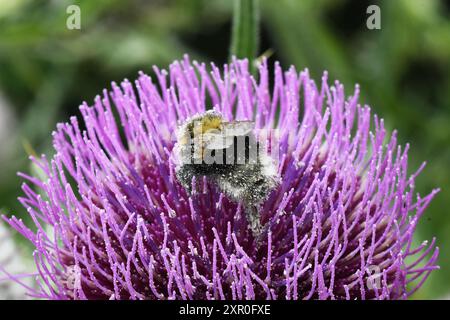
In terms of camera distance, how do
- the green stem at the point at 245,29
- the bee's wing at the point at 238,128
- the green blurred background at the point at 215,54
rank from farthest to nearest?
the green blurred background at the point at 215,54, the green stem at the point at 245,29, the bee's wing at the point at 238,128

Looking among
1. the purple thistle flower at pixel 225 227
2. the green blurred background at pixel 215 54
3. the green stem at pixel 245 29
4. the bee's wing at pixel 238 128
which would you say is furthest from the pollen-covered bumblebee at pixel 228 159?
the green blurred background at pixel 215 54

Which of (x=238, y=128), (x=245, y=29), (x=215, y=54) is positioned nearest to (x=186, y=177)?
(x=238, y=128)

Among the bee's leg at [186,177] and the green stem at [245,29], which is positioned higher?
the green stem at [245,29]

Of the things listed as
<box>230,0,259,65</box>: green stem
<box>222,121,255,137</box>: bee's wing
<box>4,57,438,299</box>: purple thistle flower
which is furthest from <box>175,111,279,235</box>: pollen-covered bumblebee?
<box>230,0,259,65</box>: green stem

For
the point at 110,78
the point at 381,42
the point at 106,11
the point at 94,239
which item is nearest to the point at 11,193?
the point at 110,78

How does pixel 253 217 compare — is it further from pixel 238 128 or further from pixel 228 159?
pixel 238 128

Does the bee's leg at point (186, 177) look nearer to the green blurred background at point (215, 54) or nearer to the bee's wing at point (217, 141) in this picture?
the bee's wing at point (217, 141)
